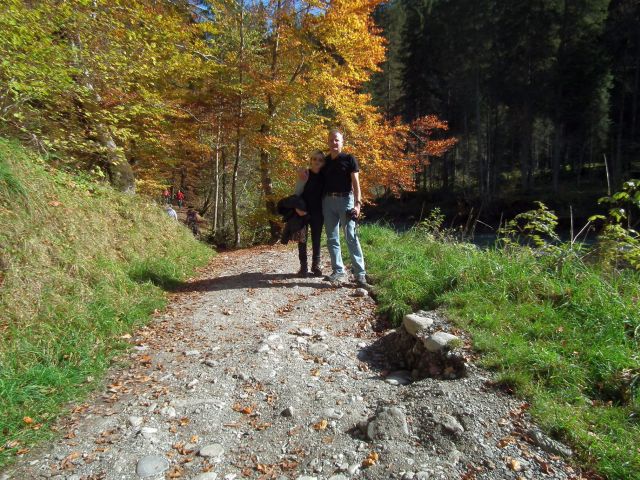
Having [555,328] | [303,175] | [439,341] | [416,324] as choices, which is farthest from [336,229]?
[555,328]

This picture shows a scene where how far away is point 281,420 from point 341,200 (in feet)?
10.3

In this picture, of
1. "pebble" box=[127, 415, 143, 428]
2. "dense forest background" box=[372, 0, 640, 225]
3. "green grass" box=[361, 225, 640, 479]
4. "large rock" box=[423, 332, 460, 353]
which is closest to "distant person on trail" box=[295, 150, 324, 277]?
"green grass" box=[361, 225, 640, 479]

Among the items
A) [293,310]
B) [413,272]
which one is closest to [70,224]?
[293,310]

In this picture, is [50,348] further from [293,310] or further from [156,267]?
[156,267]

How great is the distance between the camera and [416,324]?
10.7 feet

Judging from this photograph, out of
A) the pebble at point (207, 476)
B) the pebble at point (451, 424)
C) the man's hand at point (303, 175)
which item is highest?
the man's hand at point (303, 175)

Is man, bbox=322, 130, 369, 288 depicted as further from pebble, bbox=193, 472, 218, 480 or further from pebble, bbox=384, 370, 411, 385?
pebble, bbox=193, 472, 218, 480

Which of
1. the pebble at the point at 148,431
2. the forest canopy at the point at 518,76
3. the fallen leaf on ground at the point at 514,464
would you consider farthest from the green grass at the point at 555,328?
the forest canopy at the point at 518,76

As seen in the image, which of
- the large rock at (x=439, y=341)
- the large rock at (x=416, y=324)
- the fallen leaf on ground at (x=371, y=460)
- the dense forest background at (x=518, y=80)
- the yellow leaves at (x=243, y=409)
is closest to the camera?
the fallen leaf on ground at (x=371, y=460)

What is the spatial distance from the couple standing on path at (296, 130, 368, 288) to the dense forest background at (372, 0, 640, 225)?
21932 mm

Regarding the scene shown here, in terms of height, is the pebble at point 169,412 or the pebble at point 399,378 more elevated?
the pebble at point 169,412

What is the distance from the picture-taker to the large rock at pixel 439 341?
2.96 meters

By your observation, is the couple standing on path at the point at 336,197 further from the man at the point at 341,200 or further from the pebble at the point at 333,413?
the pebble at the point at 333,413

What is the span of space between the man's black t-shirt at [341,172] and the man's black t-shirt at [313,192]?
0.91ft
